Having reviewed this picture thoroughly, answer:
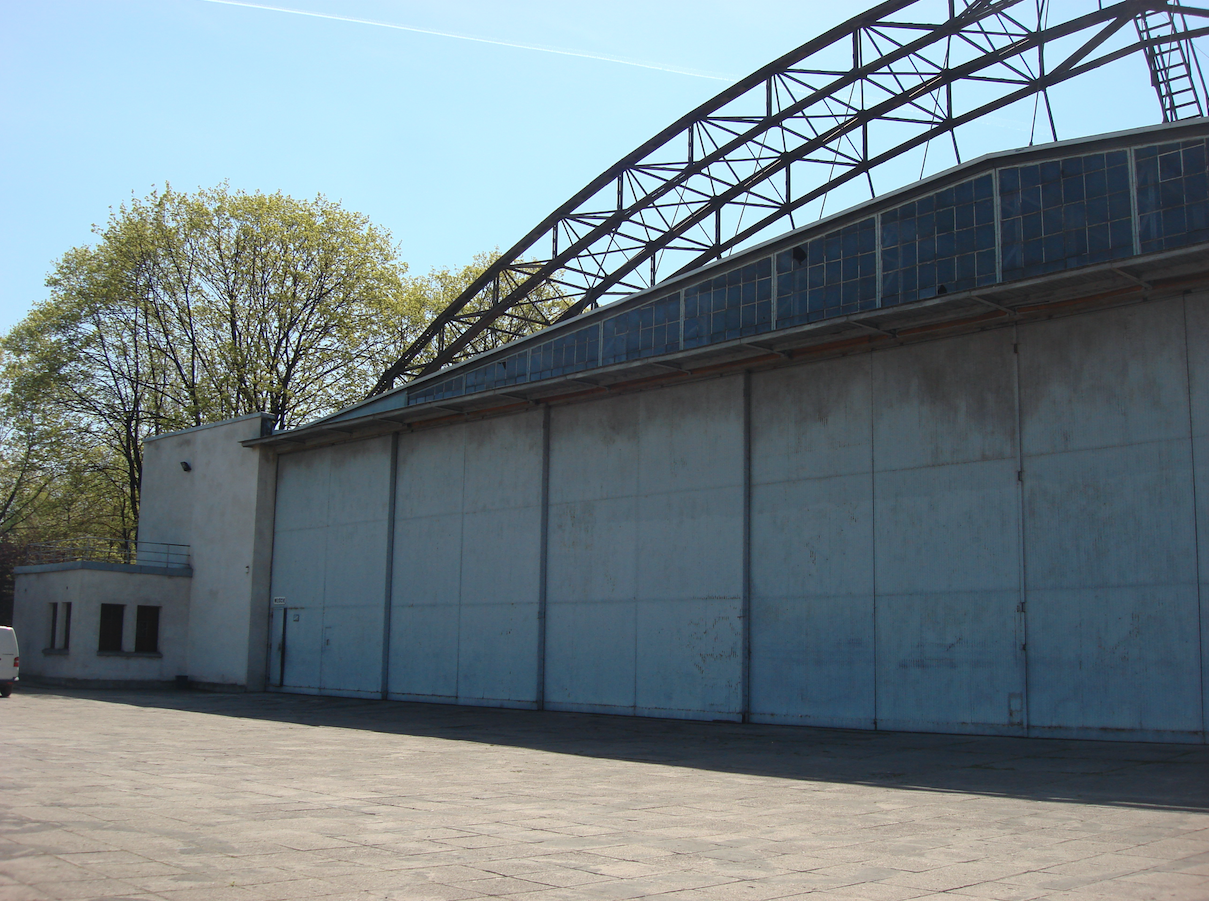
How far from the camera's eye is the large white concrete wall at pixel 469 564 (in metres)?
24.6

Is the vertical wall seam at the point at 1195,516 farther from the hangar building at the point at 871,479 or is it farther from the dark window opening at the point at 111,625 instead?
the dark window opening at the point at 111,625

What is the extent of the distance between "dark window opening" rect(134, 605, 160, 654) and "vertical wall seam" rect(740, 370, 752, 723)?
72.3 feet

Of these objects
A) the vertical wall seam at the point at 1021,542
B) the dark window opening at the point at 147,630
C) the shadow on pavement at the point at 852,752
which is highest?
the vertical wall seam at the point at 1021,542

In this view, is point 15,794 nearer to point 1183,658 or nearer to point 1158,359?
point 1183,658

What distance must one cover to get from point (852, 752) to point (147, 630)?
26.1m

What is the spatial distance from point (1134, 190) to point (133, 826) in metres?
15.9

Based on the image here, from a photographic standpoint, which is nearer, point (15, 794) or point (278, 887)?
point (278, 887)

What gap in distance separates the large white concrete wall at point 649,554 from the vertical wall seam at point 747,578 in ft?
0.40

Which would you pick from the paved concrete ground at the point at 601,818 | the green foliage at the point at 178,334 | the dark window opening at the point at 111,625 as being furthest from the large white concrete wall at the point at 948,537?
the green foliage at the point at 178,334

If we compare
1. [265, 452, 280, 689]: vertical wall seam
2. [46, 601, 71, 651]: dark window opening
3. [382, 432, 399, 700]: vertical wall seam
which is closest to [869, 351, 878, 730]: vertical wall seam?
[382, 432, 399, 700]: vertical wall seam

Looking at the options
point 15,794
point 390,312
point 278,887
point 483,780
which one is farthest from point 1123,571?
point 390,312

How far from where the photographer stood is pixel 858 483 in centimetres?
1897

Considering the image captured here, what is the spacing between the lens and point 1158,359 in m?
15.9

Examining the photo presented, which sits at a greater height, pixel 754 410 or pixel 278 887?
pixel 754 410
